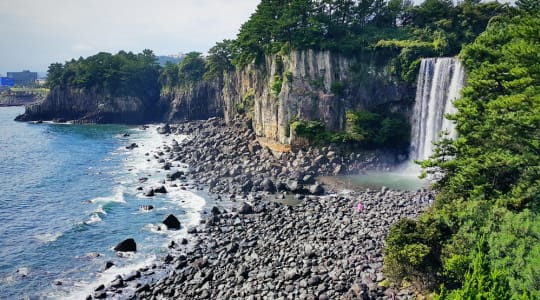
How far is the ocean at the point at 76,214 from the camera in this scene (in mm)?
31531

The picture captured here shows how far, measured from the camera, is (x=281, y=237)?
34.9 meters

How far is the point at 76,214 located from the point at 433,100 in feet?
151

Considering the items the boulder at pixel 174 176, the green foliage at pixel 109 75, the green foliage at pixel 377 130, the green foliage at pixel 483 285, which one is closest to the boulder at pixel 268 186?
the boulder at pixel 174 176

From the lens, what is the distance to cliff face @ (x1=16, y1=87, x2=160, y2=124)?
115 m

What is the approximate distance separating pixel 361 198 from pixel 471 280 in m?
28.7

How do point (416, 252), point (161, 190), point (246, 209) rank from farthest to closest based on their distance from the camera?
point (161, 190)
point (246, 209)
point (416, 252)

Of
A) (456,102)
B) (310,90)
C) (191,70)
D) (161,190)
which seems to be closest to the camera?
(456,102)

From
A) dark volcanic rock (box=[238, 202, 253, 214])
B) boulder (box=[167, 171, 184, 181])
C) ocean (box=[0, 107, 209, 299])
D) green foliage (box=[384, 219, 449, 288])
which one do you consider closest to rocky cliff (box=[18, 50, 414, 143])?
boulder (box=[167, 171, 184, 181])

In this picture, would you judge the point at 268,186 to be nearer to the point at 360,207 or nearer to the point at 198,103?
the point at 360,207

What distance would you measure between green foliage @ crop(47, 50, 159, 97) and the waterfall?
86.1 m

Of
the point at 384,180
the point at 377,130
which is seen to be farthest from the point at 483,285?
the point at 377,130

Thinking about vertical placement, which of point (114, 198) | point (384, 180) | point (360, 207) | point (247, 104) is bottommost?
point (114, 198)

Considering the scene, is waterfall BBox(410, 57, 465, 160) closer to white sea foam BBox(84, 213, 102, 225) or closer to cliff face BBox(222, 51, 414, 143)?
cliff face BBox(222, 51, 414, 143)

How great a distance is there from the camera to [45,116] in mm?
120688
